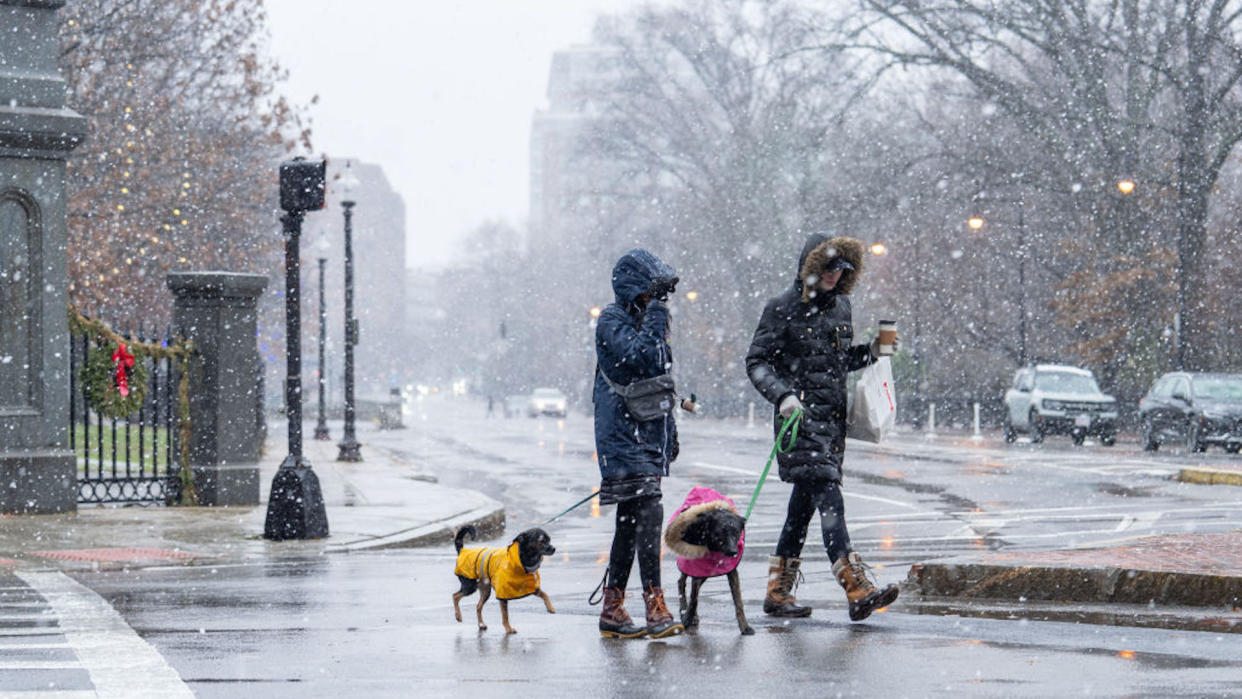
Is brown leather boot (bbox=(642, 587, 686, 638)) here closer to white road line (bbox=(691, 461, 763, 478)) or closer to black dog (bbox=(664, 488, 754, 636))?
black dog (bbox=(664, 488, 754, 636))

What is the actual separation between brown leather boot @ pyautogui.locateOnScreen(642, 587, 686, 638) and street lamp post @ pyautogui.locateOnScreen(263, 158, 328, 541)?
6.60m

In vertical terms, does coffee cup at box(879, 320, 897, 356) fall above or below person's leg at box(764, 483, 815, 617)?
above

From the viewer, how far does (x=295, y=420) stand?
1459cm

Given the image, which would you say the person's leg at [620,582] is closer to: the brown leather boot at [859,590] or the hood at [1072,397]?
the brown leather boot at [859,590]

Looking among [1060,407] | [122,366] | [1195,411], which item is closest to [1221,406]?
[1195,411]

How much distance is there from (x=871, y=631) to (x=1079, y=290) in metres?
37.4

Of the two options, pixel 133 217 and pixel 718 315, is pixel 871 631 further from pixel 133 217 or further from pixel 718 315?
pixel 718 315

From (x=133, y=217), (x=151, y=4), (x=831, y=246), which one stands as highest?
(x=151, y=4)

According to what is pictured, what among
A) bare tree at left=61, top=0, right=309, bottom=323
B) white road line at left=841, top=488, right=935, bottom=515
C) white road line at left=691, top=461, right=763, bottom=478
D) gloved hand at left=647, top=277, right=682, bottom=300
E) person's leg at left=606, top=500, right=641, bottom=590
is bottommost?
white road line at left=691, top=461, right=763, bottom=478

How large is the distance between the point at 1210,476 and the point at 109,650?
53.8ft

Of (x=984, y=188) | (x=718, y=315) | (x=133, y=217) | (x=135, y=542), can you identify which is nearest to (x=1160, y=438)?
(x=984, y=188)

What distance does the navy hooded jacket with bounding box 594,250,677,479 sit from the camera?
25.5ft

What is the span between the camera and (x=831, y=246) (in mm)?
8320

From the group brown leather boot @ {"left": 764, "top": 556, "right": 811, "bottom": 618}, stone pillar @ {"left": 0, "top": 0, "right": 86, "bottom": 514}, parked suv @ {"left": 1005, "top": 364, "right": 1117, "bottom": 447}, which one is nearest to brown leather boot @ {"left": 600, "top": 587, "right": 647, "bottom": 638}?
brown leather boot @ {"left": 764, "top": 556, "right": 811, "bottom": 618}
